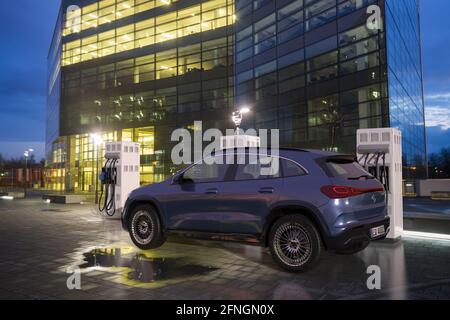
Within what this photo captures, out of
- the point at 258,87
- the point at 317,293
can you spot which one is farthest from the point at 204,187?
the point at 258,87

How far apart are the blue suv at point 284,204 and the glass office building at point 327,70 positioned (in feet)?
61.3

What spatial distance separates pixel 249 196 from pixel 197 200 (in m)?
1.08

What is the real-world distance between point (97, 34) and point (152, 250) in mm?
41947

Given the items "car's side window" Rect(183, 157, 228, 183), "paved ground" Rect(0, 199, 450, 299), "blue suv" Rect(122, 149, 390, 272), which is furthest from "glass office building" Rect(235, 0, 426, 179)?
"blue suv" Rect(122, 149, 390, 272)

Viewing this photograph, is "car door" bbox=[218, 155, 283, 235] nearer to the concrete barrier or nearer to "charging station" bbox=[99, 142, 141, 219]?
"charging station" bbox=[99, 142, 141, 219]

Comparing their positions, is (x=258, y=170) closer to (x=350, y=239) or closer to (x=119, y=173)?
(x=350, y=239)

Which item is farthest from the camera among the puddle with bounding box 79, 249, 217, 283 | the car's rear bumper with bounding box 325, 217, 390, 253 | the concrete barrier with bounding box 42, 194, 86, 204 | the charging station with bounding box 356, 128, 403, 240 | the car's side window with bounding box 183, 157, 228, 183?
the concrete barrier with bounding box 42, 194, 86, 204

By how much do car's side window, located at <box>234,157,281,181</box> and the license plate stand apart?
61.9 inches

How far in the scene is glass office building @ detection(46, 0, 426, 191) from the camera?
2444 cm

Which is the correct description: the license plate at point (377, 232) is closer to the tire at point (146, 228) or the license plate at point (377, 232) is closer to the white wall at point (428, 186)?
the tire at point (146, 228)

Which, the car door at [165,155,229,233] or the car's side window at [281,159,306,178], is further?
the car door at [165,155,229,233]

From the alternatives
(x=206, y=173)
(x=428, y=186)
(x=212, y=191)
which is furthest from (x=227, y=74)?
(x=212, y=191)

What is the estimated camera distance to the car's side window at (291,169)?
18.4 ft

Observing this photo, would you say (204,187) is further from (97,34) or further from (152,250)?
(97,34)
